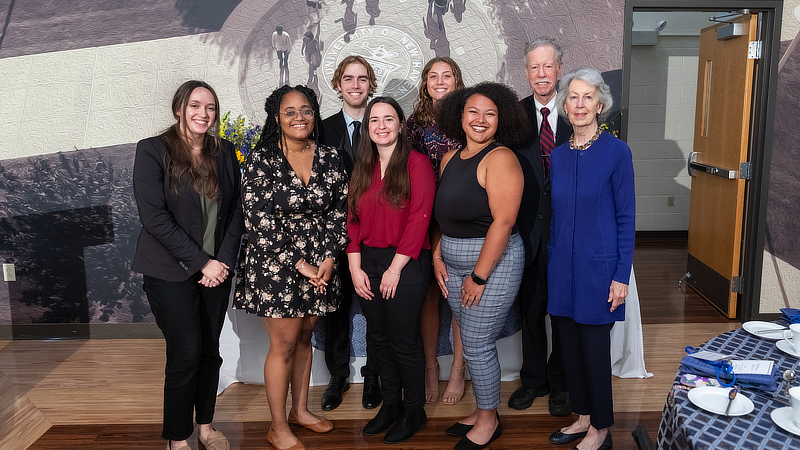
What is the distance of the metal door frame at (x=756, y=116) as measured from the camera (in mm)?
3914

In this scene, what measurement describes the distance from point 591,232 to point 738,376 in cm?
85

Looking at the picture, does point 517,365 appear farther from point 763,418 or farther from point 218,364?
point 763,418

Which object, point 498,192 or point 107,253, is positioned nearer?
point 498,192

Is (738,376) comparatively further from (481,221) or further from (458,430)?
(458,430)

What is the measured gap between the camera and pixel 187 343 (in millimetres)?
2348

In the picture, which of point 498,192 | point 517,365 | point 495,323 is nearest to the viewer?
point 498,192

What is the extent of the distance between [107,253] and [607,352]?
3351mm

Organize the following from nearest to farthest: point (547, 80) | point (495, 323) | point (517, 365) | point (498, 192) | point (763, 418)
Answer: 1. point (763, 418)
2. point (498, 192)
3. point (495, 323)
4. point (547, 80)
5. point (517, 365)

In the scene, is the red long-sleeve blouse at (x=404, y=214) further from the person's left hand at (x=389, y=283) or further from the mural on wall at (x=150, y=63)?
the mural on wall at (x=150, y=63)

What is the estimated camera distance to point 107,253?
4047 millimetres

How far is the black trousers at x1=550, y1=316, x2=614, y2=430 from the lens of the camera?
232 centimetres

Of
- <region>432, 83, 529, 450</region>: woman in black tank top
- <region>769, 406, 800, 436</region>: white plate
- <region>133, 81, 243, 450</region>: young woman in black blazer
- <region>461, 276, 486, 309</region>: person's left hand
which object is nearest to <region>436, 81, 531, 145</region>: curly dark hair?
<region>432, 83, 529, 450</region>: woman in black tank top

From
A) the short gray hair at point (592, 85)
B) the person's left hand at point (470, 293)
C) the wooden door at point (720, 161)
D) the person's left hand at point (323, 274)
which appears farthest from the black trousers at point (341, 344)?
the wooden door at point (720, 161)

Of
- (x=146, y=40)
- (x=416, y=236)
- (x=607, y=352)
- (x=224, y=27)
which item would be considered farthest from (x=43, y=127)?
(x=607, y=352)
